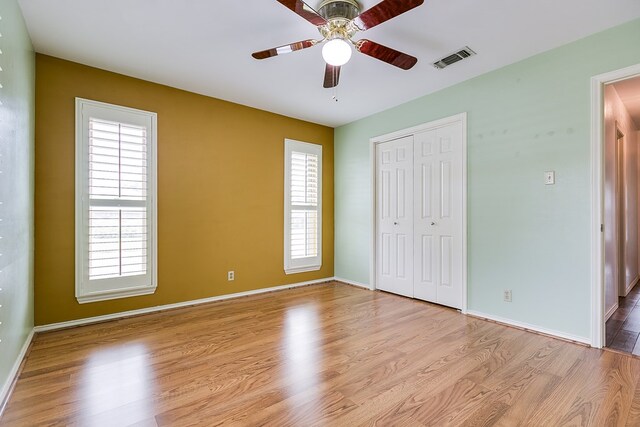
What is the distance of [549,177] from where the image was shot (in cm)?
280

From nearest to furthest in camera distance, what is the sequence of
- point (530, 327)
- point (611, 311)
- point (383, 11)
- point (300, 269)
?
point (383, 11)
point (530, 327)
point (611, 311)
point (300, 269)

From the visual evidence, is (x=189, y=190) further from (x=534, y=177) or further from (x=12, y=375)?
(x=534, y=177)

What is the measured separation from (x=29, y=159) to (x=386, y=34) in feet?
10.5

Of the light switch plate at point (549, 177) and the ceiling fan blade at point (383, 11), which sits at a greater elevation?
the ceiling fan blade at point (383, 11)

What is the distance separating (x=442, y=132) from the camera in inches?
145

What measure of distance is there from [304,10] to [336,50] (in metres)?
0.31

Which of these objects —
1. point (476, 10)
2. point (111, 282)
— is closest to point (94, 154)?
point (111, 282)

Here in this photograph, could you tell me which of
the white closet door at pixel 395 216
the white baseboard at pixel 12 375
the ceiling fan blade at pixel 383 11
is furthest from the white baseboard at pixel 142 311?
the ceiling fan blade at pixel 383 11

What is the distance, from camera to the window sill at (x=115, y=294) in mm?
3057

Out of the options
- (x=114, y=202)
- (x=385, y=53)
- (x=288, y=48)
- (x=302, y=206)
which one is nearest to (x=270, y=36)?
(x=288, y=48)

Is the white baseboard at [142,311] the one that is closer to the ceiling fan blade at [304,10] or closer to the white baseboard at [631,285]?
the ceiling fan blade at [304,10]

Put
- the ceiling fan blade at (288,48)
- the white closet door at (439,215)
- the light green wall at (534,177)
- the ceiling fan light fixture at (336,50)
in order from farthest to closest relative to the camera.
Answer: the white closet door at (439,215) → the light green wall at (534,177) → the ceiling fan blade at (288,48) → the ceiling fan light fixture at (336,50)

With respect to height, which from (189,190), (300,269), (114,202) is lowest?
(300,269)

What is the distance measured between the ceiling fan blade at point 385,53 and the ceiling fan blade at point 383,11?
0.14 m
